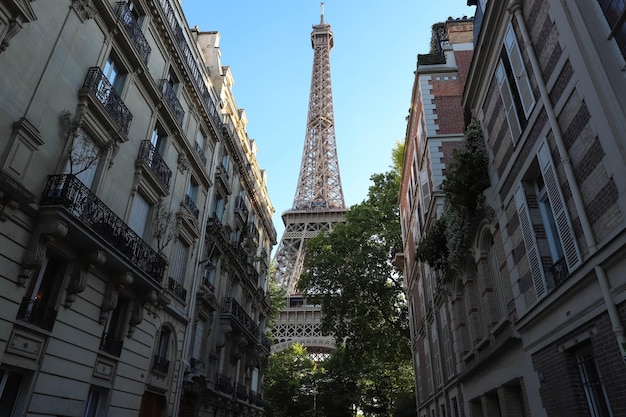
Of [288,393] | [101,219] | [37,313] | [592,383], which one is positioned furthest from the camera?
[288,393]

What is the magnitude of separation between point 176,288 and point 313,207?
70934mm

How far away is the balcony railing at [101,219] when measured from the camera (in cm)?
995

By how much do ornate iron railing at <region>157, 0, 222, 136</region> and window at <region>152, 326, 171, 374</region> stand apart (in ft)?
33.5

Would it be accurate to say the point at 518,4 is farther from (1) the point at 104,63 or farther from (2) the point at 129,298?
(2) the point at 129,298

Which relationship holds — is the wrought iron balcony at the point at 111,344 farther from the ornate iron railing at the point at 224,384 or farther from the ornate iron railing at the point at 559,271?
the ornate iron railing at the point at 559,271

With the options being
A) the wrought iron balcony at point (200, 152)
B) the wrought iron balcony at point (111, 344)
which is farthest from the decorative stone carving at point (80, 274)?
the wrought iron balcony at point (200, 152)

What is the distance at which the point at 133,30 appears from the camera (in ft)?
46.7

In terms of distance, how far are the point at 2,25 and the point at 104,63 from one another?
3853 mm

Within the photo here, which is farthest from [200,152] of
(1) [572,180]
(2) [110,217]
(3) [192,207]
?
(1) [572,180]

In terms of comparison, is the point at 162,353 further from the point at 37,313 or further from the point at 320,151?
the point at 320,151

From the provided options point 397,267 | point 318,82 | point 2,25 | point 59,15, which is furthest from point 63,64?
point 318,82

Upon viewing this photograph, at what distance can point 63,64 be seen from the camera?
10867 millimetres

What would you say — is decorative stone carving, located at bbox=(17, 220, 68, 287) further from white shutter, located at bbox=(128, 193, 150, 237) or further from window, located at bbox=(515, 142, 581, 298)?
window, located at bbox=(515, 142, 581, 298)

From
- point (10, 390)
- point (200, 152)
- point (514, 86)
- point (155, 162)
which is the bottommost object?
point (10, 390)
